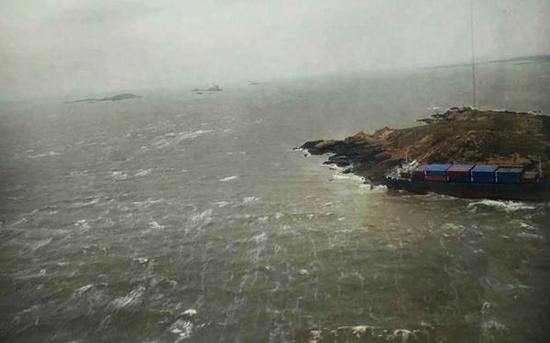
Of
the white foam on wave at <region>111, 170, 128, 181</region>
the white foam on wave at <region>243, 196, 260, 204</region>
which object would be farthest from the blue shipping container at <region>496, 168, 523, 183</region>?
the white foam on wave at <region>111, 170, 128, 181</region>

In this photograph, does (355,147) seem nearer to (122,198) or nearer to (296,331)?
(122,198)

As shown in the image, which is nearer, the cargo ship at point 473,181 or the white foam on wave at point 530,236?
the white foam on wave at point 530,236

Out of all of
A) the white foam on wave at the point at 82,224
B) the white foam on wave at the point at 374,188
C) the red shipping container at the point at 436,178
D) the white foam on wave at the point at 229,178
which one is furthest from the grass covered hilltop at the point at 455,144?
the white foam on wave at the point at 82,224

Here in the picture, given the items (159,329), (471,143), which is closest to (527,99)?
(471,143)

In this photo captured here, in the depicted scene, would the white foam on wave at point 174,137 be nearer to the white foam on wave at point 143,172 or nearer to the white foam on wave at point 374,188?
the white foam on wave at point 143,172

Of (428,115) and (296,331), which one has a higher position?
(428,115)

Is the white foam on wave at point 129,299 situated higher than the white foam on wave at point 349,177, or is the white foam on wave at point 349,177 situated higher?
the white foam on wave at point 349,177

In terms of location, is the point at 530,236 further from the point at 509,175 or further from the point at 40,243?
the point at 40,243
